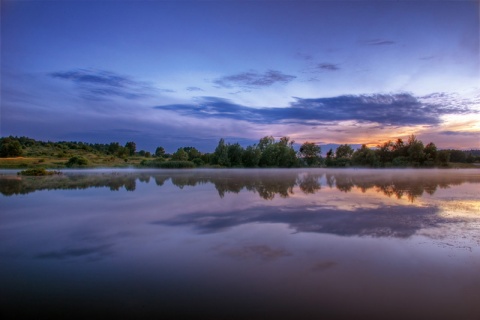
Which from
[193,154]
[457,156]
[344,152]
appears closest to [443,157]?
[457,156]

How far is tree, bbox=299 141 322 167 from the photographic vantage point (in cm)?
9856

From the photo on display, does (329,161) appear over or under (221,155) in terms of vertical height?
under

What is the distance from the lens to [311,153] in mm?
99188

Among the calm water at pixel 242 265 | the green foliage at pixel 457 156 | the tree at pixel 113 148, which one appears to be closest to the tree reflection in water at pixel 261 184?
the calm water at pixel 242 265

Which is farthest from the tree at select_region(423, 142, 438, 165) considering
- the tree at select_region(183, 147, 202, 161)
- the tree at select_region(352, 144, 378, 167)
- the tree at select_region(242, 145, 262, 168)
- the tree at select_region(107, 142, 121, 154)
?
the tree at select_region(107, 142, 121, 154)

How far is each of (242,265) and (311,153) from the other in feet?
314

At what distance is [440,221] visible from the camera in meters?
10.7

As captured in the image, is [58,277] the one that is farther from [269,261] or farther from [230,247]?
[269,261]

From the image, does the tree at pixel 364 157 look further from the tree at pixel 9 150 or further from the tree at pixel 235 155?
the tree at pixel 9 150

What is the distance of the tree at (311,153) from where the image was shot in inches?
3880

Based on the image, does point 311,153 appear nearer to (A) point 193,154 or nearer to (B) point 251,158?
(B) point 251,158

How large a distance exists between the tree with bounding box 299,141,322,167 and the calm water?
87.4 m

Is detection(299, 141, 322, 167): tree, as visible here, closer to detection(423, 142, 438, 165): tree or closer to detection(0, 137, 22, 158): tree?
detection(423, 142, 438, 165): tree

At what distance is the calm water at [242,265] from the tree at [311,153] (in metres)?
87.4
